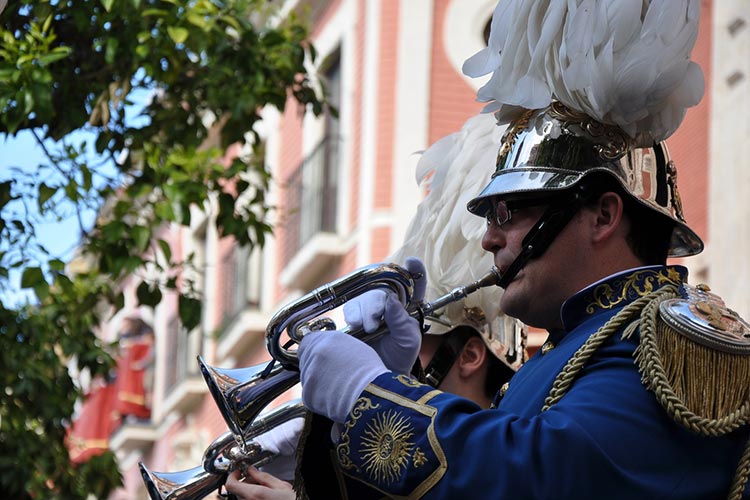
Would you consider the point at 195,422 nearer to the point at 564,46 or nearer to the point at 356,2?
the point at 356,2

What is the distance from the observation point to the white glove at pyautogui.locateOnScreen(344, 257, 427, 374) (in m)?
4.70

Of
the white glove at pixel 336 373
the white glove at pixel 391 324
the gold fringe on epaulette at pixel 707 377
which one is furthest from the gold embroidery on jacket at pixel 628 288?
the white glove at pixel 336 373

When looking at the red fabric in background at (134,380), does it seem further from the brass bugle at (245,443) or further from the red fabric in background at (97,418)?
the brass bugle at (245,443)

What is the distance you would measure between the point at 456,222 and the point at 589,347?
1.82 m

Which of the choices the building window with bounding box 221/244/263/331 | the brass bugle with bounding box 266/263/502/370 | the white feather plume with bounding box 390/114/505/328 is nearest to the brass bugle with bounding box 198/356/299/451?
the brass bugle with bounding box 266/263/502/370

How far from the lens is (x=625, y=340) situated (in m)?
4.25

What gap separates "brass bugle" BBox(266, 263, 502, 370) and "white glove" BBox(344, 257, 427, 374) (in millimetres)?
22

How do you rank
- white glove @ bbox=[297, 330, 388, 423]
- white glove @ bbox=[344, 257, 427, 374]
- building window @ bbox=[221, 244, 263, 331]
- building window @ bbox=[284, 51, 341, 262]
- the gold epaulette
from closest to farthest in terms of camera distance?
1. the gold epaulette
2. white glove @ bbox=[297, 330, 388, 423]
3. white glove @ bbox=[344, 257, 427, 374]
4. building window @ bbox=[284, 51, 341, 262]
5. building window @ bbox=[221, 244, 263, 331]

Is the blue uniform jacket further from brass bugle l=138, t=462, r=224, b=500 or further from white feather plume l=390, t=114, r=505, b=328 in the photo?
white feather plume l=390, t=114, r=505, b=328

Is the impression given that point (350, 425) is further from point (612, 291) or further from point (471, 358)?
point (471, 358)

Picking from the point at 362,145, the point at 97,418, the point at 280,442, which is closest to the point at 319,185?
the point at 362,145

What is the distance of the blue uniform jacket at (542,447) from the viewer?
3.91 metres

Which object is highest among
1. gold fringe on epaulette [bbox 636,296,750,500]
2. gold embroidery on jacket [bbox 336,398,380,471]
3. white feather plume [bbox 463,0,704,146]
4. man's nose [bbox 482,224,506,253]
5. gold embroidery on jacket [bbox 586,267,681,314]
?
white feather plume [bbox 463,0,704,146]

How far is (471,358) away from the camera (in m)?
6.08
